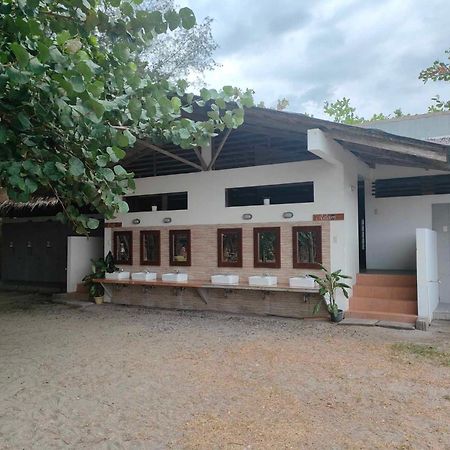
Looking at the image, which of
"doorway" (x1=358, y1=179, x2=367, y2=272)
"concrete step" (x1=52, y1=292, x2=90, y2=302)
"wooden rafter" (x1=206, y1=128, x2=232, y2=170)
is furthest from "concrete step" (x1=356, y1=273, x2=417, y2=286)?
"concrete step" (x1=52, y1=292, x2=90, y2=302)

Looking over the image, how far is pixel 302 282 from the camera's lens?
27.1 feet

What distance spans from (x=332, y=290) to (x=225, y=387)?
406 cm

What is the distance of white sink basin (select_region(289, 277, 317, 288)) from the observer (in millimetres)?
8180

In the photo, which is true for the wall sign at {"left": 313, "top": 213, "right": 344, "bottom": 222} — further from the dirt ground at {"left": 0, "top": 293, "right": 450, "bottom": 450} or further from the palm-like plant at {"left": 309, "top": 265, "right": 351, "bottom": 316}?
the dirt ground at {"left": 0, "top": 293, "right": 450, "bottom": 450}

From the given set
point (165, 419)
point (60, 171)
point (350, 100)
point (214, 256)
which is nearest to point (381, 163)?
point (214, 256)

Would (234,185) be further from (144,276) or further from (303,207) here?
(144,276)

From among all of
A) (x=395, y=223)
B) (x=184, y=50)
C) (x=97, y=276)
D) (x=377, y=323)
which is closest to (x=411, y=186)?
(x=395, y=223)

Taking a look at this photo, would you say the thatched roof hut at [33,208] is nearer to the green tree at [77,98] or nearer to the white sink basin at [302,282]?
the white sink basin at [302,282]

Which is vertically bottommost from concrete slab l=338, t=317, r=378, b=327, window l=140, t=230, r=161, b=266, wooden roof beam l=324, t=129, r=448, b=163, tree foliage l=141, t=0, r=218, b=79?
concrete slab l=338, t=317, r=378, b=327

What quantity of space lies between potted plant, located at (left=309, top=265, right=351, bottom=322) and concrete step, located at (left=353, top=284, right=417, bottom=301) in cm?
58

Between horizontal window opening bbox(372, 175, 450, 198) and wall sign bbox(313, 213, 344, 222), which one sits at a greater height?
horizontal window opening bbox(372, 175, 450, 198)

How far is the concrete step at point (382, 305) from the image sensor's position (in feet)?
25.6

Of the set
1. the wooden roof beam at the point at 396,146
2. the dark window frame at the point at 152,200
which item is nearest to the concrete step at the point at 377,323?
the wooden roof beam at the point at 396,146

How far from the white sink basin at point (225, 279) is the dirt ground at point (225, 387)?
1323 millimetres
